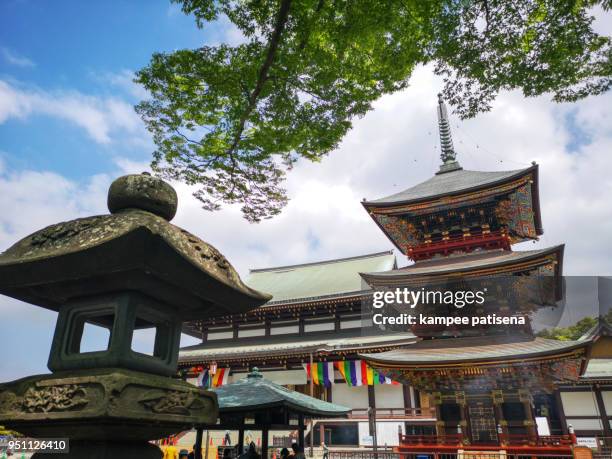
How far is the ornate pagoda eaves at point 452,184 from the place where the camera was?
14.1 m

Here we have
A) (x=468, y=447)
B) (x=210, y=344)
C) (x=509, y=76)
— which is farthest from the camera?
(x=210, y=344)

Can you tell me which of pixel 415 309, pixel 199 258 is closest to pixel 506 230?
pixel 415 309

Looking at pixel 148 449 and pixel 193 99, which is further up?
pixel 193 99

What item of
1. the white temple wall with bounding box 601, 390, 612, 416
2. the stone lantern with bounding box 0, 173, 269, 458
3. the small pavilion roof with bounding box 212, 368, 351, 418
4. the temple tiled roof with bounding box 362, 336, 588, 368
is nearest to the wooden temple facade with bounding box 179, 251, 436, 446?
the temple tiled roof with bounding box 362, 336, 588, 368

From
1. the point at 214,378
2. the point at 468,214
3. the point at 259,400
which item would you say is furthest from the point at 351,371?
the point at 259,400

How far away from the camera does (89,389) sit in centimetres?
321

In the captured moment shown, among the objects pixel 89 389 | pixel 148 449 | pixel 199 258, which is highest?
pixel 199 258

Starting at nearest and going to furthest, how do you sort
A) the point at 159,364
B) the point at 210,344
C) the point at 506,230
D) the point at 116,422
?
the point at 116,422, the point at 159,364, the point at 506,230, the point at 210,344

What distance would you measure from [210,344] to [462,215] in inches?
620

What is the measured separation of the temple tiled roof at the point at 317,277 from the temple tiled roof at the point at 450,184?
7.33 m

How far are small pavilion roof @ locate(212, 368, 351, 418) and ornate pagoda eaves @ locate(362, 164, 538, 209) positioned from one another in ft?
31.1

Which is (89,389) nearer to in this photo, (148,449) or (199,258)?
(148,449)

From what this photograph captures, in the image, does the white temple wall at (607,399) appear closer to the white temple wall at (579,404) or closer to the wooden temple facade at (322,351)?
the white temple wall at (579,404)

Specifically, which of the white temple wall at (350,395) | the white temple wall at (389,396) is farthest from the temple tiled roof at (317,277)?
the white temple wall at (389,396)
